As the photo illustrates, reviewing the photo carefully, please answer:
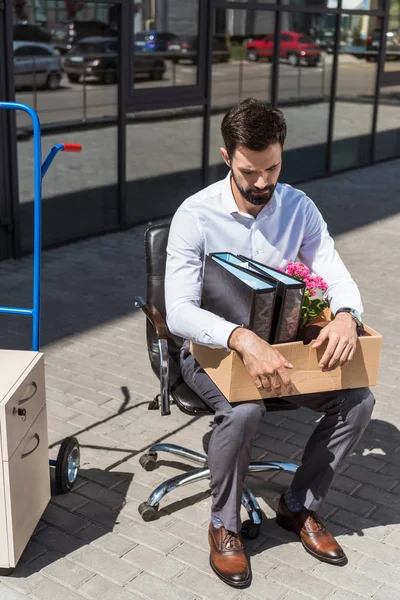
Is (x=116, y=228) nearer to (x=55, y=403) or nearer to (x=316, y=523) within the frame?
(x=55, y=403)

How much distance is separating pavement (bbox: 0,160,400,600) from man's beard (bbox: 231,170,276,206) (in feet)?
4.44

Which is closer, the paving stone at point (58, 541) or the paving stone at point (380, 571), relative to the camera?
the paving stone at point (380, 571)

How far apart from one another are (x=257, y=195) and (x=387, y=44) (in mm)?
9551

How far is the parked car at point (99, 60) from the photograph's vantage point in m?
7.30

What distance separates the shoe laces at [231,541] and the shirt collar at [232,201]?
4.21 ft

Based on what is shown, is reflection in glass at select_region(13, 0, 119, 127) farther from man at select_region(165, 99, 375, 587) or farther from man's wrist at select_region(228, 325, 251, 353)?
man's wrist at select_region(228, 325, 251, 353)

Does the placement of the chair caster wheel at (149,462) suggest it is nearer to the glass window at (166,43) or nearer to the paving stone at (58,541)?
the paving stone at (58,541)

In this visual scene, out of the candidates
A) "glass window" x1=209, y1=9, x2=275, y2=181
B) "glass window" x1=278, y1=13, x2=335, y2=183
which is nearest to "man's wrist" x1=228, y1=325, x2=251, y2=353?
"glass window" x1=209, y1=9, x2=275, y2=181

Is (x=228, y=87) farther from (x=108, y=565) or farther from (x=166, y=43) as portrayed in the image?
(x=108, y=565)

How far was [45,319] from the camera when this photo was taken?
5.97m

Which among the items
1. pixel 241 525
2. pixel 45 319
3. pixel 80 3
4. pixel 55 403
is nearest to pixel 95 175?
pixel 80 3

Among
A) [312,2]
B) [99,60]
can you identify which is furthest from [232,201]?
[312,2]

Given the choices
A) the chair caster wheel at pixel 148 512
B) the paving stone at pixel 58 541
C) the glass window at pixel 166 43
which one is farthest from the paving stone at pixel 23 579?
the glass window at pixel 166 43

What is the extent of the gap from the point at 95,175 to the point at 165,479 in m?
4.55
